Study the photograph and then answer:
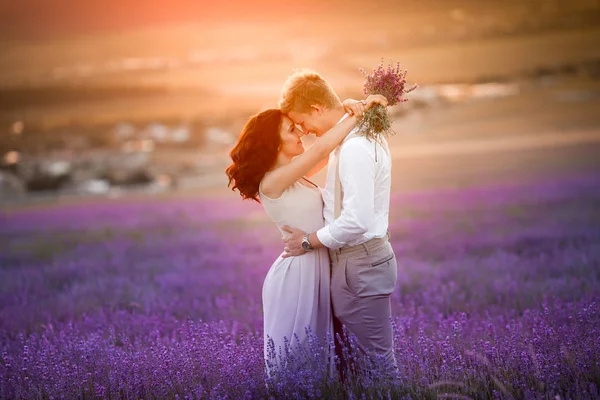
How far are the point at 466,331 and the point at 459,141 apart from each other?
123ft

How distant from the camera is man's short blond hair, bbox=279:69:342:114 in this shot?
4.22 m

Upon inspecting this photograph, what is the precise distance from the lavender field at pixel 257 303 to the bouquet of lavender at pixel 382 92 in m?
1.26

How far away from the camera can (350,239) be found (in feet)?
13.5

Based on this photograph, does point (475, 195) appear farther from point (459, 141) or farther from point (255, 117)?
point (459, 141)

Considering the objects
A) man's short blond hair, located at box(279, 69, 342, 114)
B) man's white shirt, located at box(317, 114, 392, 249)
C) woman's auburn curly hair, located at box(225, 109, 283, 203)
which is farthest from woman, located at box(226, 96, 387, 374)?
man's white shirt, located at box(317, 114, 392, 249)

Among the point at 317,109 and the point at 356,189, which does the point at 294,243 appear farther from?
the point at 317,109

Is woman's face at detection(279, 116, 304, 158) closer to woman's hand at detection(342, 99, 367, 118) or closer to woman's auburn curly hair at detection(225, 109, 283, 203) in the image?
woman's auburn curly hair at detection(225, 109, 283, 203)

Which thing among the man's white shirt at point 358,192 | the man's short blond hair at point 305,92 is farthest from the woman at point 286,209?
the man's white shirt at point 358,192

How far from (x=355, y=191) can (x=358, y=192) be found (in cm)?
2

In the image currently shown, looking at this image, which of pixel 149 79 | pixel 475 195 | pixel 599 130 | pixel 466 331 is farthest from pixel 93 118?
pixel 466 331

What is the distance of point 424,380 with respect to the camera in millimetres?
3896

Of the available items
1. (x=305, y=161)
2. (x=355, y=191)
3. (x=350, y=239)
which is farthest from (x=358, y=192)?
(x=305, y=161)

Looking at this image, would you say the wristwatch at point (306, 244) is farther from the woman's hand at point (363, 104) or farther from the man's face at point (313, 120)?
the woman's hand at point (363, 104)

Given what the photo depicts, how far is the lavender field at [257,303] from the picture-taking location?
4.06 m
